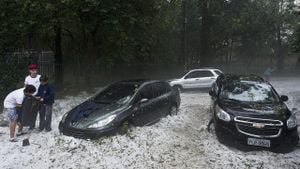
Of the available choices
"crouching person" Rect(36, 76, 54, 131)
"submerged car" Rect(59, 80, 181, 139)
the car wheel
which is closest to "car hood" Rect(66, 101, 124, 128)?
"submerged car" Rect(59, 80, 181, 139)

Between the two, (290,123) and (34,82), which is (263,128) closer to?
(290,123)

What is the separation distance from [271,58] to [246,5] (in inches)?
401

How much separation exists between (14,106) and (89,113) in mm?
2000

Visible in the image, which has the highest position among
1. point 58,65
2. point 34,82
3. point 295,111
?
point 58,65

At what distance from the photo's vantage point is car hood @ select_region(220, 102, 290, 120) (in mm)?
8086

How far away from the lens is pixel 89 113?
8.55 meters

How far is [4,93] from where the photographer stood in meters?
13.6

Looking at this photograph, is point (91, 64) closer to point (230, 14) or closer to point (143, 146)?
point (143, 146)

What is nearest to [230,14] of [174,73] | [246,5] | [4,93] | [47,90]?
[246,5]

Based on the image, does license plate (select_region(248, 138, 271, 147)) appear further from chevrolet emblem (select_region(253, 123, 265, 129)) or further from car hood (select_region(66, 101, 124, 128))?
car hood (select_region(66, 101, 124, 128))

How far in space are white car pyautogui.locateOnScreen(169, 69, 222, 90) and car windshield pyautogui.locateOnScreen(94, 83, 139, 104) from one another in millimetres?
9778

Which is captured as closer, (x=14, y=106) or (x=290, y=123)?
(x=290, y=123)

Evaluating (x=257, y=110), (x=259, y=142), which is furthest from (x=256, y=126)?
(x=257, y=110)

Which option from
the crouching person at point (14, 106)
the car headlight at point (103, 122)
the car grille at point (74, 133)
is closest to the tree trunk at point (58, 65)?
the crouching person at point (14, 106)
